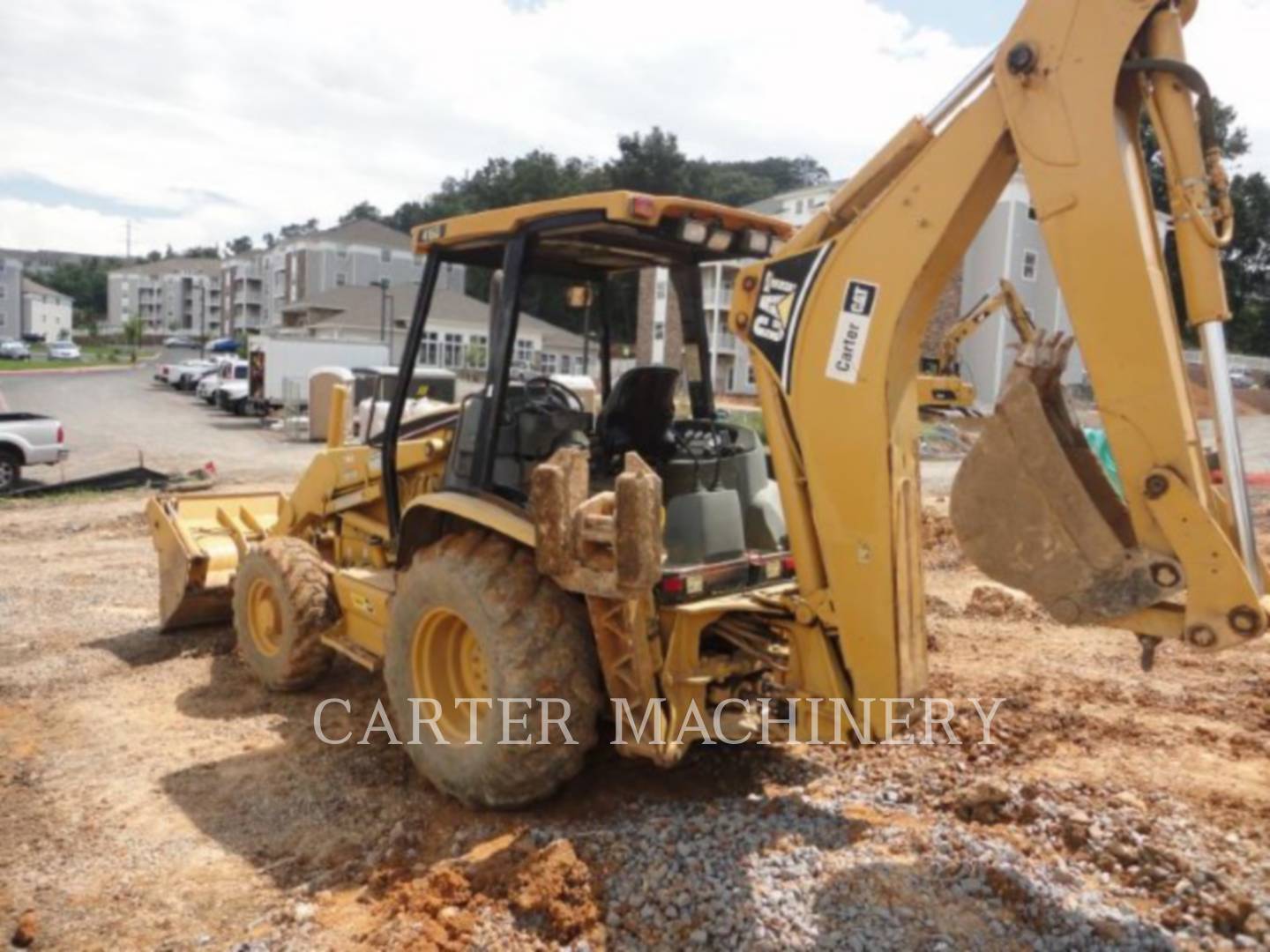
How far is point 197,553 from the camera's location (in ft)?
22.4

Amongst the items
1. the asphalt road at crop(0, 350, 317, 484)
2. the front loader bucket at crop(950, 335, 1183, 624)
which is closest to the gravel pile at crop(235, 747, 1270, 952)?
the front loader bucket at crop(950, 335, 1183, 624)

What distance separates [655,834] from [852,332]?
2.06 meters

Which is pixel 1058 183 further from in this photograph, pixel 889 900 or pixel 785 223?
A: pixel 889 900

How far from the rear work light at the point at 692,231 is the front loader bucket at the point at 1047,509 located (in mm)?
1431

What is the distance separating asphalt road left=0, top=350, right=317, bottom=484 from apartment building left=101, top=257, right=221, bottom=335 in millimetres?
72745

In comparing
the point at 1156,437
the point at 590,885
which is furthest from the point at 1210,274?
the point at 590,885

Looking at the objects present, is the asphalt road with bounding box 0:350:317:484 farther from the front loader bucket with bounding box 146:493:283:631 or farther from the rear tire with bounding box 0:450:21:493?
the front loader bucket with bounding box 146:493:283:631

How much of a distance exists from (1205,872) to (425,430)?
164 inches

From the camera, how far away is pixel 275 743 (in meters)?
5.33

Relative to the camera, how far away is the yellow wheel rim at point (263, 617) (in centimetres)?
609

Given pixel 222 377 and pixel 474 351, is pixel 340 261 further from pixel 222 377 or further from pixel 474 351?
pixel 474 351

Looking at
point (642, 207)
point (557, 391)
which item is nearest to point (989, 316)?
point (557, 391)

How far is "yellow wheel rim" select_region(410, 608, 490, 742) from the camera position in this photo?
4.52m

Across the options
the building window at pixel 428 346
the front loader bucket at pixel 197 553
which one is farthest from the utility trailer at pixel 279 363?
the building window at pixel 428 346
